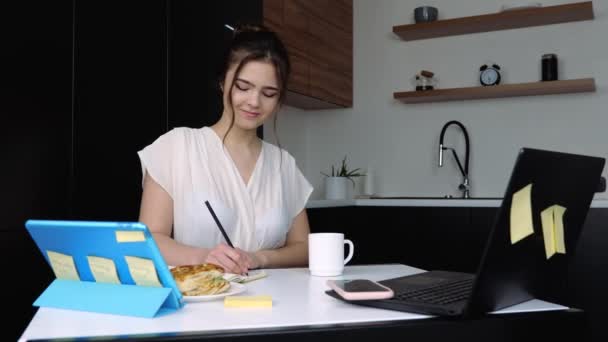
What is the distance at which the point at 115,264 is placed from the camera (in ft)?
2.90

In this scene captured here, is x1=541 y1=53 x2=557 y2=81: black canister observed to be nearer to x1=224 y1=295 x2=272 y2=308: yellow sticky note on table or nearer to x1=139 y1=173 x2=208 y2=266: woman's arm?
x1=139 y1=173 x2=208 y2=266: woman's arm

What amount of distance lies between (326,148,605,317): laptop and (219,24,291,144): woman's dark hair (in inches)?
33.4

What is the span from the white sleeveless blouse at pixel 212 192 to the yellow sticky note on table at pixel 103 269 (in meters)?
0.78

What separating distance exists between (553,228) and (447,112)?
10.4 feet

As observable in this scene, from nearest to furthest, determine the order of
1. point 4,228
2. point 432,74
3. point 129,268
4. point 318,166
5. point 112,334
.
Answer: point 112,334 < point 129,268 < point 4,228 < point 432,74 < point 318,166

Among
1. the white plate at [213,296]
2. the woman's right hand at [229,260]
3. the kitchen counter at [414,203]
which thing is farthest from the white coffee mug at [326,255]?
the kitchen counter at [414,203]

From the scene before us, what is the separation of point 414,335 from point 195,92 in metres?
1.98

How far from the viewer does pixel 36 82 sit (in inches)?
74.9

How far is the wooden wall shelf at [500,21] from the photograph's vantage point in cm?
355

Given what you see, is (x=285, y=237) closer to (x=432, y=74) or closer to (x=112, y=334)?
(x=112, y=334)

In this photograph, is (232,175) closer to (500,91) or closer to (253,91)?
(253,91)

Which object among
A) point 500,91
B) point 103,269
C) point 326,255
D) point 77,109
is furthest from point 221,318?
point 500,91

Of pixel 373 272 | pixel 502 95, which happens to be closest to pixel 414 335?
pixel 373 272

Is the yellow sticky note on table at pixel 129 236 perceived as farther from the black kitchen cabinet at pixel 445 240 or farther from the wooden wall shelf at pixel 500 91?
the wooden wall shelf at pixel 500 91
